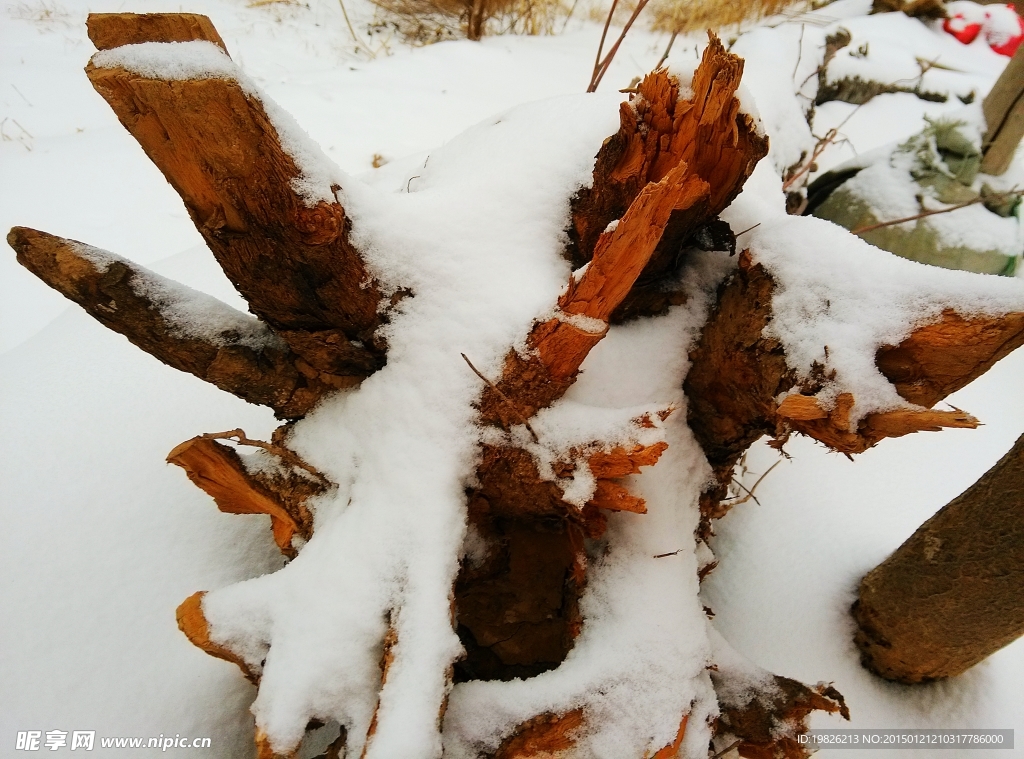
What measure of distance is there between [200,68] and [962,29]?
5.11m

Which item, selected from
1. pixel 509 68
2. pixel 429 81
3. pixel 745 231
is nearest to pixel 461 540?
pixel 745 231

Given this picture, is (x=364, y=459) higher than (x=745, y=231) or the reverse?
the reverse

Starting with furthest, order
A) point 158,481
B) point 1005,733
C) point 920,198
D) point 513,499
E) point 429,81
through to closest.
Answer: point 429,81
point 920,198
point 158,481
point 1005,733
point 513,499

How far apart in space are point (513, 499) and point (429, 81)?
312 cm

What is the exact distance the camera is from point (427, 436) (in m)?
0.96

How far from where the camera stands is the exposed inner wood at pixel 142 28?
665 mm

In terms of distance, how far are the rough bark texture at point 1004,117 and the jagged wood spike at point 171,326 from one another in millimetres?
2605

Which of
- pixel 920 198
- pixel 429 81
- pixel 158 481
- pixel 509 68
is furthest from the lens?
pixel 509 68

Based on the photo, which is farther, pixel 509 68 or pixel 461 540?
pixel 509 68

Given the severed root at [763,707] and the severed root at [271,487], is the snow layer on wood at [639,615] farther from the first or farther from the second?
the severed root at [271,487]

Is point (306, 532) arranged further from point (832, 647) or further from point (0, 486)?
point (832, 647)

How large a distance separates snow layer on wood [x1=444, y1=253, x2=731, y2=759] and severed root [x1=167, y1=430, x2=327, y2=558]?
43cm

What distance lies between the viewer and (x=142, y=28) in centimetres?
68

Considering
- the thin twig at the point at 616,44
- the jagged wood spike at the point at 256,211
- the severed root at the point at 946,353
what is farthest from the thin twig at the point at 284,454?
the thin twig at the point at 616,44
